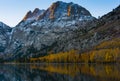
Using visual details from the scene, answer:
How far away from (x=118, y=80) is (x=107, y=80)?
379 cm

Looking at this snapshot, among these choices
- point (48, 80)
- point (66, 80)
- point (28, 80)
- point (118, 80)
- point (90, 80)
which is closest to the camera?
point (118, 80)

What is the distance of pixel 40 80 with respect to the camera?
108438 millimetres

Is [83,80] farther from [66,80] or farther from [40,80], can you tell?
[40,80]

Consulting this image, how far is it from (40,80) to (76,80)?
1810 cm

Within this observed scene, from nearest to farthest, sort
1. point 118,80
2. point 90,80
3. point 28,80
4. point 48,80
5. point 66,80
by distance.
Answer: point 118,80 < point 90,80 < point 66,80 < point 48,80 < point 28,80

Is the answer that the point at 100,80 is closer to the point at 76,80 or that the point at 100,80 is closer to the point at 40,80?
the point at 76,80

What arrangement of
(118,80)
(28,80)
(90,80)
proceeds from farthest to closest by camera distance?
(28,80), (90,80), (118,80)

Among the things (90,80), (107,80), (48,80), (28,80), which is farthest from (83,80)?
(28,80)

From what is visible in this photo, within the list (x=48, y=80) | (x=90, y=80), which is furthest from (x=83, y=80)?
(x=48, y=80)

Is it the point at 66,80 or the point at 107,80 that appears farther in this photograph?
the point at 66,80

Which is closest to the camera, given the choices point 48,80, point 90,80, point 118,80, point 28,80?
point 118,80

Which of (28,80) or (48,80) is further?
(28,80)

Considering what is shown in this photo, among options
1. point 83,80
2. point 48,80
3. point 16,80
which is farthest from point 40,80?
point 83,80

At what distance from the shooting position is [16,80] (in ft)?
381
